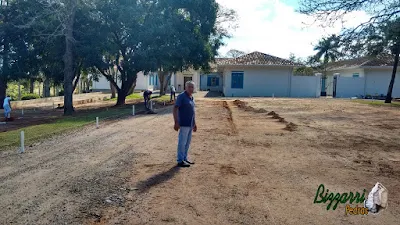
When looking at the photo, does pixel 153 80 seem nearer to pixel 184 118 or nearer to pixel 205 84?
pixel 205 84

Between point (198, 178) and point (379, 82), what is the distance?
3668cm

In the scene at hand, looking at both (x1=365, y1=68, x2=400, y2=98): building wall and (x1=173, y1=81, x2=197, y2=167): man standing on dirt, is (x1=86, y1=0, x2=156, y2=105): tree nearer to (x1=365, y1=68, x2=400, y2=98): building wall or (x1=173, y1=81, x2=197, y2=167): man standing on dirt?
(x1=173, y1=81, x2=197, y2=167): man standing on dirt

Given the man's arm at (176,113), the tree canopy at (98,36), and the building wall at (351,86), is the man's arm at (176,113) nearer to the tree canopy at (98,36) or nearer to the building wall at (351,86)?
the tree canopy at (98,36)

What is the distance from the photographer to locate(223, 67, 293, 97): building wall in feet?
124

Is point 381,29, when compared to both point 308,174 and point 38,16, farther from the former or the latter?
point 38,16

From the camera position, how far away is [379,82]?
125 feet

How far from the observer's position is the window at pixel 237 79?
37812mm

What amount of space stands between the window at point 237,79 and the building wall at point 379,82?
12.8 meters

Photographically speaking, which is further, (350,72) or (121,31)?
(350,72)

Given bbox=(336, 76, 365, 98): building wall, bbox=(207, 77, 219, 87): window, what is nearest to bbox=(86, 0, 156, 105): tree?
bbox=(336, 76, 365, 98): building wall
